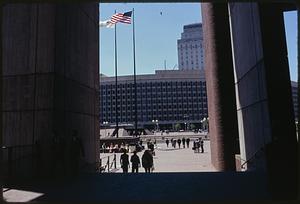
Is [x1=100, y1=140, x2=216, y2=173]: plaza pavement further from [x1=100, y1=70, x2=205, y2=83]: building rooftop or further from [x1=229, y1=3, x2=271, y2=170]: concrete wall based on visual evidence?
[x1=100, y1=70, x2=205, y2=83]: building rooftop

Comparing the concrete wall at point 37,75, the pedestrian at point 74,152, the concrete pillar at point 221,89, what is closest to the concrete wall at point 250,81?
the concrete pillar at point 221,89

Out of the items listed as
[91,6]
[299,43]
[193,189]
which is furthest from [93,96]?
[299,43]

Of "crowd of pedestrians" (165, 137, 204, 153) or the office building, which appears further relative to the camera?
the office building

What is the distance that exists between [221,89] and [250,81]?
210 inches

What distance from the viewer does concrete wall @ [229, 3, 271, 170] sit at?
1148 centimetres

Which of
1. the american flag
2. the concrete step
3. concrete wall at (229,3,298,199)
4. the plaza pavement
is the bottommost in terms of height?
the plaza pavement

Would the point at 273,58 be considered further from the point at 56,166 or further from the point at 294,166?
the point at 56,166

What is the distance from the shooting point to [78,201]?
7598mm

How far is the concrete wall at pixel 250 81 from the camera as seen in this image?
11.5 m

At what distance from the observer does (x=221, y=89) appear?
18.8 meters

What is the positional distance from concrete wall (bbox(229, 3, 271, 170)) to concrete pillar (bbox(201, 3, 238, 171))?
148 centimetres

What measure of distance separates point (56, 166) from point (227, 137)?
10.6 meters

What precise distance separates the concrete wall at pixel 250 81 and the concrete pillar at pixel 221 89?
1.48 meters

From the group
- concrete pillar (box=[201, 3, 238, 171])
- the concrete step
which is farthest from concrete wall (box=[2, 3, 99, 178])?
concrete pillar (box=[201, 3, 238, 171])
